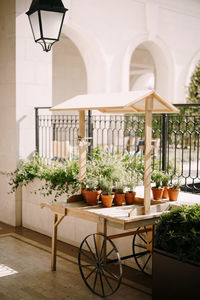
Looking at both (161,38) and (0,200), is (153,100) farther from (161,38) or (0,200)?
(161,38)

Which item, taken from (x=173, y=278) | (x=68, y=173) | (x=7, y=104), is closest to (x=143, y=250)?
(x=173, y=278)

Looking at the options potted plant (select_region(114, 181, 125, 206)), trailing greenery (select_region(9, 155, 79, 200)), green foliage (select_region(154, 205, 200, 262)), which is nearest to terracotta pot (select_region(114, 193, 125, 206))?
potted plant (select_region(114, 181, 125, 206))

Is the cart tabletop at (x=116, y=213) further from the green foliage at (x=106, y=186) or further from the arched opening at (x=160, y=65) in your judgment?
the arched opening at (x=160, y=65)

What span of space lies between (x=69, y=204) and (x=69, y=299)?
0.98 m

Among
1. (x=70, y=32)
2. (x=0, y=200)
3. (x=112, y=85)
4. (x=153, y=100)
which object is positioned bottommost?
(x=0, y=200)

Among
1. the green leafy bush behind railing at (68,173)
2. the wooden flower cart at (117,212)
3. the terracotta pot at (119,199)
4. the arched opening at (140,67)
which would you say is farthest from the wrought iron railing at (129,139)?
the arched opening at (140,67)

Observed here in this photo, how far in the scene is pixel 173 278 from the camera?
360 cm

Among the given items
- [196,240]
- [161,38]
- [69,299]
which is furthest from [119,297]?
[161,38]

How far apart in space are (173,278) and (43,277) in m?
1.63

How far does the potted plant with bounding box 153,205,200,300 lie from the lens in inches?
136

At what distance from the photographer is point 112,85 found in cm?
947

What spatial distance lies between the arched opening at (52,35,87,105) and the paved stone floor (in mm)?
7900

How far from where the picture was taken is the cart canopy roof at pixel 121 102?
402 cm

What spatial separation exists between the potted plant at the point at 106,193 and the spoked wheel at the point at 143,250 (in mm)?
482
